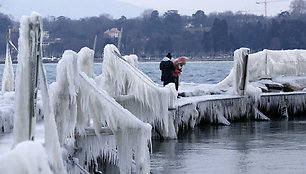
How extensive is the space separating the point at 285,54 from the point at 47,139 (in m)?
26.4

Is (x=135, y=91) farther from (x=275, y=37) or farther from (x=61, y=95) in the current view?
(x=275, y=37)

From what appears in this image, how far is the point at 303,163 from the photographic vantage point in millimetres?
15719

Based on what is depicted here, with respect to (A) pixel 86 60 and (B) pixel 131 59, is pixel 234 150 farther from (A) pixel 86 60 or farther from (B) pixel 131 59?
(A) pixel 86 60

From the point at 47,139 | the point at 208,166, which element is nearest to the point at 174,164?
the point at 208,166

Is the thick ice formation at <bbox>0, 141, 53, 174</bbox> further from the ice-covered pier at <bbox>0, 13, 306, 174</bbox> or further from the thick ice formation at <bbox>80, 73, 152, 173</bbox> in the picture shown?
the thick ice formation at <bbox>80, 73, 152, 173</bbox>

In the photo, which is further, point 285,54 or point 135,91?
point 285,54

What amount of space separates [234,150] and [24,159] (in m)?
13.7

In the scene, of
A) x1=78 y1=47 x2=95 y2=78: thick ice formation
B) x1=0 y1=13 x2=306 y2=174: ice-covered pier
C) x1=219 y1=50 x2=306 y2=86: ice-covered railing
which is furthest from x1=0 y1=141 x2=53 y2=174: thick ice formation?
x1=219 y1=50 x2=306 y2=86: ice-covered railing

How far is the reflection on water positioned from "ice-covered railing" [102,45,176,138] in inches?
60.8

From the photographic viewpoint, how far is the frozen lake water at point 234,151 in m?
15.2

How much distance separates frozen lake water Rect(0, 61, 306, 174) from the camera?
1524 cm

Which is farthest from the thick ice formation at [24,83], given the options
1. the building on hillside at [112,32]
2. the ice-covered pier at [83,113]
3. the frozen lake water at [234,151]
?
the building on hillside at [112,32]

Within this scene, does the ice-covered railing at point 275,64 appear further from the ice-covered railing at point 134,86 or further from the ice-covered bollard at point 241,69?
the ice-covered railing at point 134,86

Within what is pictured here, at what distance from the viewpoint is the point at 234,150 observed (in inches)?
714
